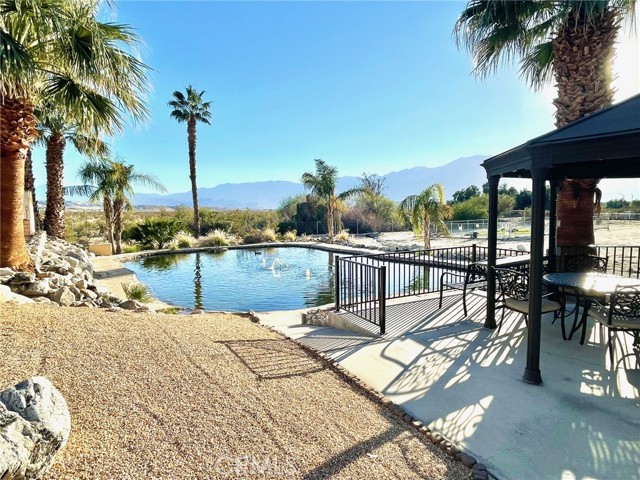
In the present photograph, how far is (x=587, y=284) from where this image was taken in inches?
167

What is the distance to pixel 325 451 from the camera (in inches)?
87.4

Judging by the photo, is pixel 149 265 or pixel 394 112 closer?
pixel 149 265

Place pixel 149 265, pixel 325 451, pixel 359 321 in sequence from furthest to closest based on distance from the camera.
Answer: pixel 149 265 < pixel 359 321 < pixel 325 451

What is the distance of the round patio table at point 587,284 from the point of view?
3.97 m

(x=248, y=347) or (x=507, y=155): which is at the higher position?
(x=507, y=155)

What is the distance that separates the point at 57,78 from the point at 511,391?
7555mm

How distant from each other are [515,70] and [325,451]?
8.50 meters

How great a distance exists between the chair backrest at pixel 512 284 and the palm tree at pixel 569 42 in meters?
2.78

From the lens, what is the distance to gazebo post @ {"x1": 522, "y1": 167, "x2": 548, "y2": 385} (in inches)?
126

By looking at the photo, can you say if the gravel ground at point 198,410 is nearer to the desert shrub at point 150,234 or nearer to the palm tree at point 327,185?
the desert shrub at point 150,234

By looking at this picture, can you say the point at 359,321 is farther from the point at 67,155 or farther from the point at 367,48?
the point at 67,155

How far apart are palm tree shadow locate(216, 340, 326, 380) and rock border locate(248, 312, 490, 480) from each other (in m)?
0.13

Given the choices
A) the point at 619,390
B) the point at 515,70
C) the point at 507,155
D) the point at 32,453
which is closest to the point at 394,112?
the point at 515,70

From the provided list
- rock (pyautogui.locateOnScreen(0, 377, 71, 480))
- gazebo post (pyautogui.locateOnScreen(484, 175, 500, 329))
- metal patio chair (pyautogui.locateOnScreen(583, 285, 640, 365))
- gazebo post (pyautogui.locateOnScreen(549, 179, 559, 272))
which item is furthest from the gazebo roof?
rock (pyautogui.locateOnScreen(0, 377, 71, 480))
